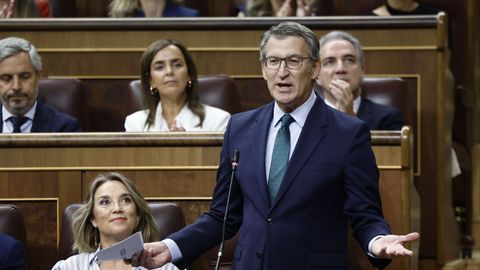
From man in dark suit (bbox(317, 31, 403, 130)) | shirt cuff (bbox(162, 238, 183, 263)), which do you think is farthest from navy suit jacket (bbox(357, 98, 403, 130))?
shirt cuff (bbox(162, 238, 183, 263))

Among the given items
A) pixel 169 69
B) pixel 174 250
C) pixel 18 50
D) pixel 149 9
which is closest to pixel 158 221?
pixel 174 250

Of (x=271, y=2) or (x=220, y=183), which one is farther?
(x=271, y=2)

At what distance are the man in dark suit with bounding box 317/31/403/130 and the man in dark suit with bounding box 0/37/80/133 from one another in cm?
76

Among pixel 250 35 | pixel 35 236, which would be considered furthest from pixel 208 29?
pixel 35 236

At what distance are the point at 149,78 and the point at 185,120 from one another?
0.66ft

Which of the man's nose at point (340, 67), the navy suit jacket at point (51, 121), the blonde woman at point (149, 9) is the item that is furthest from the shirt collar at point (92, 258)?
the blonde woman at point (149, 9)

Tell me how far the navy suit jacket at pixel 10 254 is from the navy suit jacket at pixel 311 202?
55 cm

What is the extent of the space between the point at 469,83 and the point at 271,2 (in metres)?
0.79

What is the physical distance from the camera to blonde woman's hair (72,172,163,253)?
279 cm

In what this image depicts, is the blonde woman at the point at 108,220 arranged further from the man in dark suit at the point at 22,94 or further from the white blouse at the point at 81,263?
the man in dark suit at the point at 22,94

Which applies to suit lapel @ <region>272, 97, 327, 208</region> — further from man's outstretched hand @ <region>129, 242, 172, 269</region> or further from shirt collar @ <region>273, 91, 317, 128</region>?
man's outstretched hand @ <region>129, 242, 172, 269</region>

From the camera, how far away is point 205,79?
3811 millimetres

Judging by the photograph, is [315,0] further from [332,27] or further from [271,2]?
[332,27]

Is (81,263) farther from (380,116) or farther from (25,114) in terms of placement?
(380,116)
